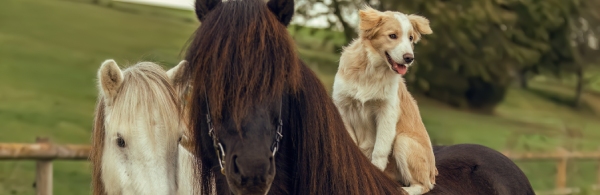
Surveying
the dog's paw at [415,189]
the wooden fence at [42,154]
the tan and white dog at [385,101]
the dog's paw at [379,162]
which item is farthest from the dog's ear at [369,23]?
the wooden fence at [42,154]

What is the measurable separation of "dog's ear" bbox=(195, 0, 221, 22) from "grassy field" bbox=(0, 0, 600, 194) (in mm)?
1717

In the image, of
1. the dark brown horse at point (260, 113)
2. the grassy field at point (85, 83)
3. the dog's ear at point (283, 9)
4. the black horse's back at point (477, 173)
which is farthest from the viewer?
the grassy field at point (85, 83)

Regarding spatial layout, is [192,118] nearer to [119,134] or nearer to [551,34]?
[119,134]

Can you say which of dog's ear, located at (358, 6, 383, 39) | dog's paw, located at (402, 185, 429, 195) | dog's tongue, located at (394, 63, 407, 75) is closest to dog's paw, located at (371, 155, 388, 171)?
dog's paw, located at (402, 185, 429, 195)

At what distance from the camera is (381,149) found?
143 inches

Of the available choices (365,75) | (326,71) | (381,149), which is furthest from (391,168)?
(326,71)

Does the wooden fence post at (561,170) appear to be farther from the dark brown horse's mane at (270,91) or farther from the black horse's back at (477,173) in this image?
the dark brown horse's mane at (270,91)

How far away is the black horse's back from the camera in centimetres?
409

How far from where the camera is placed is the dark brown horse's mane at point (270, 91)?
8.33 ft

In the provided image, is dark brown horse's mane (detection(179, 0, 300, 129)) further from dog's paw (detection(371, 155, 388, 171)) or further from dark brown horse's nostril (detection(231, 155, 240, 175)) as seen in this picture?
dog's paw (detection(371, 155, 388, 171))

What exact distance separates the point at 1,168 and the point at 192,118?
877cm

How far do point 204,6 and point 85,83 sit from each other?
1667cm

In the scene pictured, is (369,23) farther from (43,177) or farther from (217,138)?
Answer: (43,177)

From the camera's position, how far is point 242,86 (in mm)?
→ 2516
